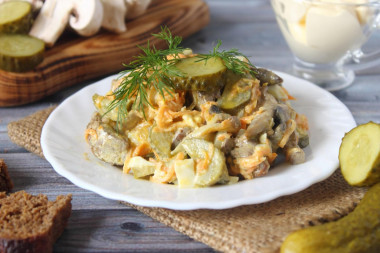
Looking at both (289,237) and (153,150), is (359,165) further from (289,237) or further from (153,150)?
(153,150)

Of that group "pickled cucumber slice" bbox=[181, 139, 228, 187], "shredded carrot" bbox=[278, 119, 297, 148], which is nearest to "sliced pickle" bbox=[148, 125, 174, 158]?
"pickled cucumber slice" bbox=[181, 139, 228, 187]

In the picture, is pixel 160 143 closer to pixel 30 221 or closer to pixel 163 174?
pixel 163 174

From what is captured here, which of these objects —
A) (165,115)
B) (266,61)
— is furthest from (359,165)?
(266,61)

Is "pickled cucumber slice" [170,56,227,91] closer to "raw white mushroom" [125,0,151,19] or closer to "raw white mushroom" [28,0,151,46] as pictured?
"raw white mushroom" [28,0,151,46]

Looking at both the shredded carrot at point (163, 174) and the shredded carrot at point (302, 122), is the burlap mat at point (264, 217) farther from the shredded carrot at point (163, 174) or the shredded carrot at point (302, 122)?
the shredded carrot at point (302, 122)

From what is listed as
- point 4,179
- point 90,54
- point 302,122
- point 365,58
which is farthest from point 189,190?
point 365,58

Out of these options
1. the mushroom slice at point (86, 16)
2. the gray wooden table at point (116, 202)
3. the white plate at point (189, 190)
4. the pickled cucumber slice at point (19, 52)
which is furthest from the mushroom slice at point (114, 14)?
the white plate at point (189, 190)
